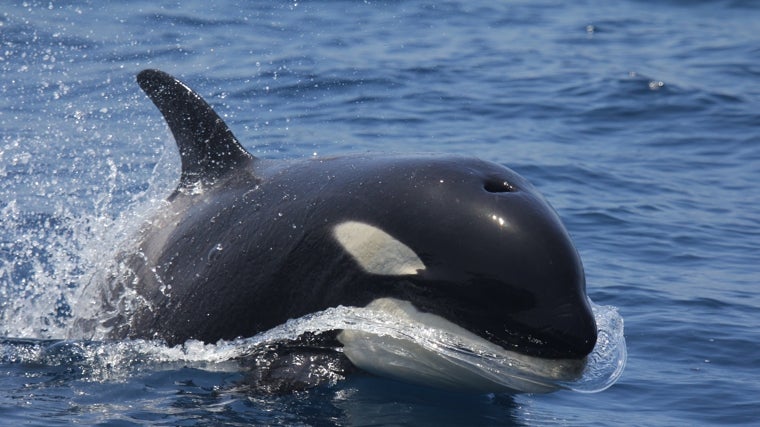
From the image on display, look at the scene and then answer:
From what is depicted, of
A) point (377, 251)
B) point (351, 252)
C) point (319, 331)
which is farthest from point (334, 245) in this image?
point (319, 331)

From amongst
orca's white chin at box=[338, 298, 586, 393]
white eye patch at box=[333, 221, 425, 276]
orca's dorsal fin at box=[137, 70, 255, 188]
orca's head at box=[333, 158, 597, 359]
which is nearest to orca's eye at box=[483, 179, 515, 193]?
orca's head at box=[333, 158, 597, 359]

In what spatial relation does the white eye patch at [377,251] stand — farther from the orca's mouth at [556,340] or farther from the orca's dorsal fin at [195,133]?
the orca's dorsal fin at [195,133]

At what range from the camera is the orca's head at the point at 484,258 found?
6332 mm

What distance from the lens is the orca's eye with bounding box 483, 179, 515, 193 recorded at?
6.68 meters

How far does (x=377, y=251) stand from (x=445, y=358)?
2.31ft

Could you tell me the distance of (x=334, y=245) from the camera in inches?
271

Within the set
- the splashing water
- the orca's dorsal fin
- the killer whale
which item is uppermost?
the orca's dorsal fin

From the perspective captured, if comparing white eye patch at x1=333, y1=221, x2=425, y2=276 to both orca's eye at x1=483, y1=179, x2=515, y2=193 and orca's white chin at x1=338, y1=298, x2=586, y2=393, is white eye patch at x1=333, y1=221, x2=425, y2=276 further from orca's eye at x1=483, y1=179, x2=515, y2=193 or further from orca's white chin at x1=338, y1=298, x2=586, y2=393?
orca's eye at x1=483, y1=179, x2=515, y2=193

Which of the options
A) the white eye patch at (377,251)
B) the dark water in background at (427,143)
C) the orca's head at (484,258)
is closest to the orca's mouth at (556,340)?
the orca's head at (484,258)

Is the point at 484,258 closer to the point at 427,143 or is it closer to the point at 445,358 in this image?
the point at 445,358

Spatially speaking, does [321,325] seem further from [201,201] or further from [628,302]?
[628,302]

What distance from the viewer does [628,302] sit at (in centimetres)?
1048

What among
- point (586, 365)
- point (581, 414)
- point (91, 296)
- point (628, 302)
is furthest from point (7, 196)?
point (586, 365)

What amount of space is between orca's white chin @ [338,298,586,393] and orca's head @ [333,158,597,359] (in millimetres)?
59
